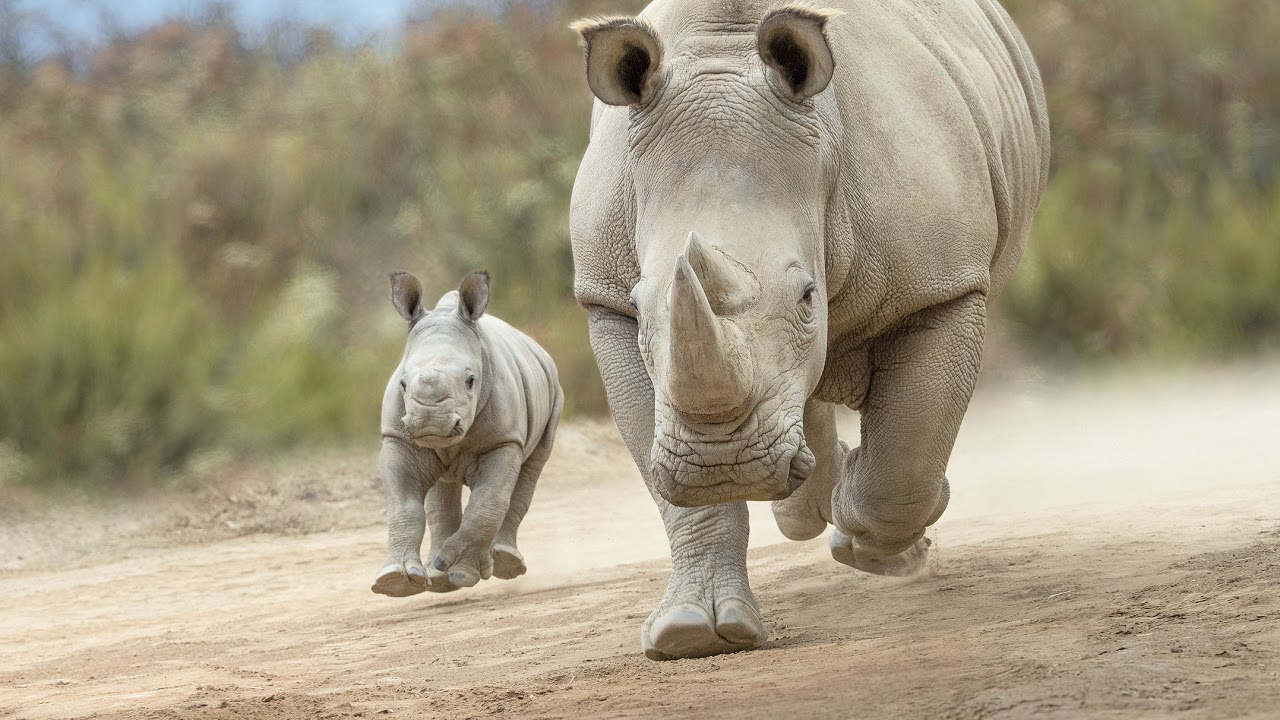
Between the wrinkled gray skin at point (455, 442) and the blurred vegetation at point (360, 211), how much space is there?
3.55 metres

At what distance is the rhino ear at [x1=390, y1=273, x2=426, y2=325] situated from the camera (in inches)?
298

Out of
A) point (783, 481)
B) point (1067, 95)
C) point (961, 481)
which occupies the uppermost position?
point (1067, 95)

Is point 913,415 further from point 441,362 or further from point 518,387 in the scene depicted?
point 518,387

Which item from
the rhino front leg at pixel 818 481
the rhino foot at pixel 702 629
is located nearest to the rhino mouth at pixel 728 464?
the rhino foot at pixel 702 629

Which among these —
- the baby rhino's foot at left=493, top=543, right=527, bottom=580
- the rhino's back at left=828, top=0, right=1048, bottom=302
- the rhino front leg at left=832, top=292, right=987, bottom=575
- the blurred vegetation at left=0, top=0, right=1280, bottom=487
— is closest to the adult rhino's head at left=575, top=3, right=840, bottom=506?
the rhino's back at left=828, top=0, right=1048, bottom=302

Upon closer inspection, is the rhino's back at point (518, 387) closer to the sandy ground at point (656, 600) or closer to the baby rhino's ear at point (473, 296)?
the baby rhino's ear at point (473, 296)

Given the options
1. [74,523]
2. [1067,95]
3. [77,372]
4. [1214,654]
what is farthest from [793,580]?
[1067,95]

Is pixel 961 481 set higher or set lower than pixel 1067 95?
lower

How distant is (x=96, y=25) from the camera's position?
21.0 meters

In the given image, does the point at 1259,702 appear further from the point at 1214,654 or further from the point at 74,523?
the point at 74,523

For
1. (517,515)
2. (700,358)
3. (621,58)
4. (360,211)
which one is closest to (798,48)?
(621,58)

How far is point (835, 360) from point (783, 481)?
1.28m

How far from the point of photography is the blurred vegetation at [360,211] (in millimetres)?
11055

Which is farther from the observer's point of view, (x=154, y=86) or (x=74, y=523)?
(x=154, y=86)
